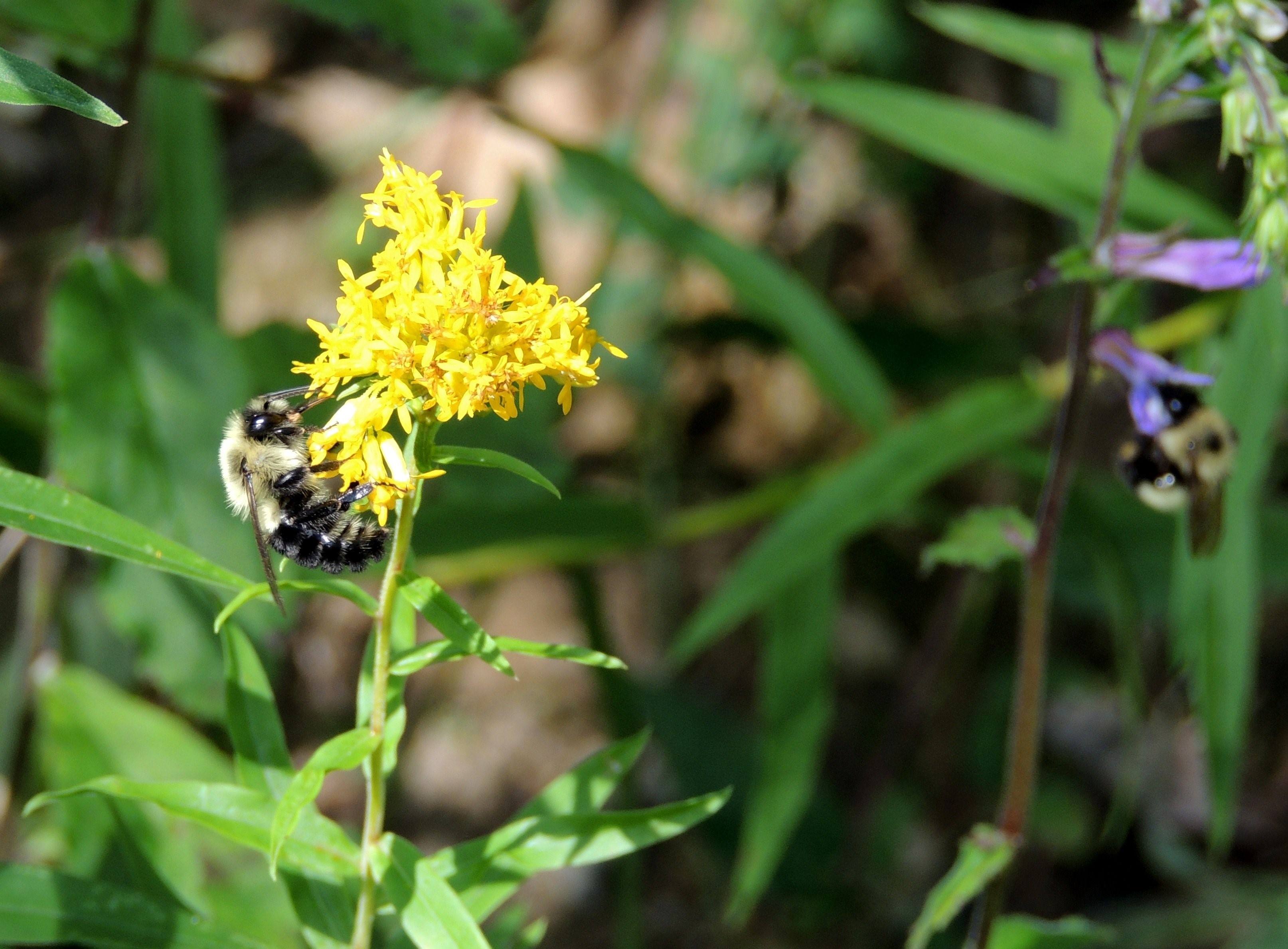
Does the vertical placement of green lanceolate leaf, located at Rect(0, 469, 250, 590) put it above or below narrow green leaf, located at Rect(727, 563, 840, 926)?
above

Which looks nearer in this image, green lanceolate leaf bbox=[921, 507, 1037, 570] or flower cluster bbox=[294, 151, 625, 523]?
flower cluster bbox=[294, 151, 625, 523]

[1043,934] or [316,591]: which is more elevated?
[316,591]

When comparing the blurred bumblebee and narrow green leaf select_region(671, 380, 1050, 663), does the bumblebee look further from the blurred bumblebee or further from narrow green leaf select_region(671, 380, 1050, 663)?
the blurred bumblebee

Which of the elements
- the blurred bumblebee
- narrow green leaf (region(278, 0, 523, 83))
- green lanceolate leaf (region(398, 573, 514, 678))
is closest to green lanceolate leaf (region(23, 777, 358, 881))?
green lanceolate leaf (region(398, 573, 514, 678))

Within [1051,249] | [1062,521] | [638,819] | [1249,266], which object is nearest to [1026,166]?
[1062,521]

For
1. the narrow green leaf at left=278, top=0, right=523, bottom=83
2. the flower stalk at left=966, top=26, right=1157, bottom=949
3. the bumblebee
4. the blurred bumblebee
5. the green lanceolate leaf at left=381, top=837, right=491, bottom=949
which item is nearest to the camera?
the green lanceolate leaf at left=381, top=837, right=491, bottom=949

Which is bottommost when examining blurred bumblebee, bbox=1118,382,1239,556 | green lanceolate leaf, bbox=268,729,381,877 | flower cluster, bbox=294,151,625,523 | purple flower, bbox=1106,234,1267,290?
green lanceolate leaf, bbox=268,729,381,877

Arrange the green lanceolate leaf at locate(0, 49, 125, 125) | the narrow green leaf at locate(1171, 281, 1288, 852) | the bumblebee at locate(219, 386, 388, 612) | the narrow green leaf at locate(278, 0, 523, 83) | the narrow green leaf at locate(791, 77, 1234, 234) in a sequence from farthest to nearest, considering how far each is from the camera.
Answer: the narrow green leaf at locate(791, 77, 1234, 234)
the narrow green leaf at locate(278, 0, 523, 83)
the narrow green leaf at locate(1171, 281, 1288, 852)
the bumblebee at locate(219, 386, 388, 612)
the green lanceolate leaf at locate(0, 49, 125, 125)

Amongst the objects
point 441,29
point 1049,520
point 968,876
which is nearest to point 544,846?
point 968,876

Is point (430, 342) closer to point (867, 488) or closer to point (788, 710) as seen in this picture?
point (867, 488)
